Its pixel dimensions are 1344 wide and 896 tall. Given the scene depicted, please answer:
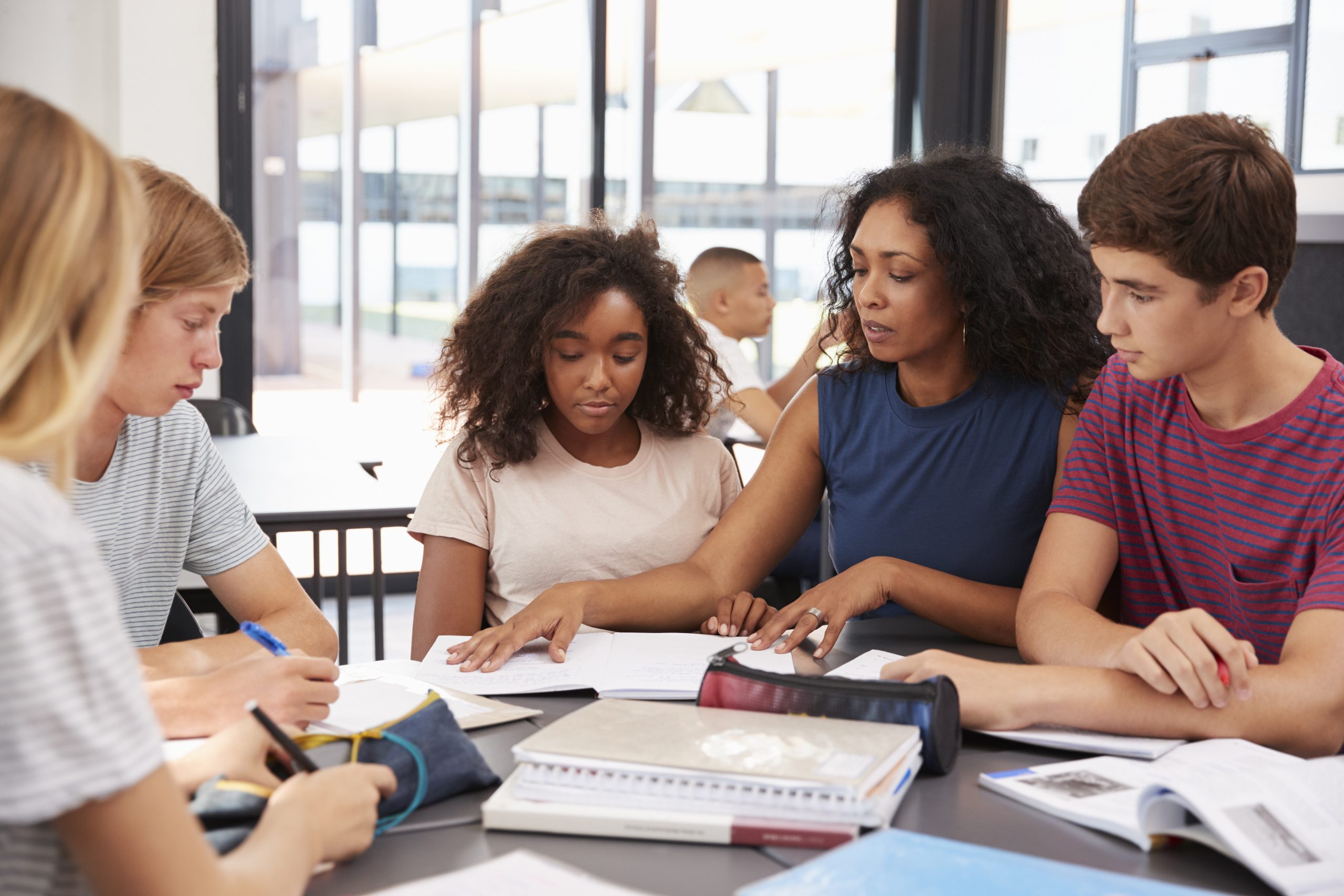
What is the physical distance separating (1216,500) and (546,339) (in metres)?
0.92

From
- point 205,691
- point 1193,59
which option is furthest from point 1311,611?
point 1193,59

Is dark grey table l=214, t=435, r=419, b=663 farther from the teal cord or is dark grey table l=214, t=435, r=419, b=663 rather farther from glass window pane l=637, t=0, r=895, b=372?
glass window pane l=637, t=0, r=895, b=372

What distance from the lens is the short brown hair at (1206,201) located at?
4.16ft

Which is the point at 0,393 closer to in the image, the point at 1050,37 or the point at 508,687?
the point at 508,687

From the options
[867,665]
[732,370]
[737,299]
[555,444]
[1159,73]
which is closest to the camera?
[867,665]

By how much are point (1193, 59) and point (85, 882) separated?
423 cm

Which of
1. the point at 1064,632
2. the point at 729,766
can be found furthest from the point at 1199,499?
the point at 729,766

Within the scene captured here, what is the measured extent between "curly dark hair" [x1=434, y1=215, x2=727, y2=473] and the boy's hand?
3.00 feet

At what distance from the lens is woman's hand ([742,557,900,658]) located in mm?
1451

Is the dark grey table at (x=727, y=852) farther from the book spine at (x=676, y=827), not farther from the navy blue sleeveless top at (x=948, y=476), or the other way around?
the navy blue sleeveless top at (x=948, y=476)

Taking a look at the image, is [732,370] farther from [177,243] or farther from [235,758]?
[235,758]

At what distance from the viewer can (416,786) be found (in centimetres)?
96

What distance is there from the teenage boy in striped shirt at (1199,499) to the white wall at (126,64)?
3.33 metres

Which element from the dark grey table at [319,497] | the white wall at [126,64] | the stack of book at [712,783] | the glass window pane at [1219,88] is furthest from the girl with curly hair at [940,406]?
the white wall at [126,64]
